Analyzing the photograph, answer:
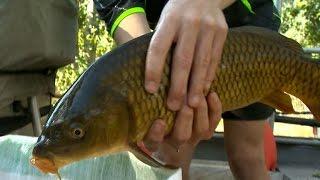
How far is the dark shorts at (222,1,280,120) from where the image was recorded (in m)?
1.41

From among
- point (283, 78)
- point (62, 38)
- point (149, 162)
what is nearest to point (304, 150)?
point (62, 38)

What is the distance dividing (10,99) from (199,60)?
783 millimetres

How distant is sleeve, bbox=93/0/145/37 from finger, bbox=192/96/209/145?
315 millimetres

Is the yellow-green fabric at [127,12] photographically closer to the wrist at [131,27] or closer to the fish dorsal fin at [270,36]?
the wrist at [131,27]

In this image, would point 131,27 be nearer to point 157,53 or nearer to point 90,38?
point 157,53

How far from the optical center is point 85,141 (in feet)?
2.67

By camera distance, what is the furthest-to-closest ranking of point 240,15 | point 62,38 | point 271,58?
1. point 62,38
2. point 240,15
3. point 271,58

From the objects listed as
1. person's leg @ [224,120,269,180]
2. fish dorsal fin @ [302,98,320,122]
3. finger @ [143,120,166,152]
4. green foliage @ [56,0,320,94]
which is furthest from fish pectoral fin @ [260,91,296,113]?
Answer: green foliage @ [56,0,320,94]

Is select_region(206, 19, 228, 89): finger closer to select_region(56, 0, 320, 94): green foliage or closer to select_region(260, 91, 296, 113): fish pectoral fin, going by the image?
select_region(260, 91, 296, 113): fish pectoral fin

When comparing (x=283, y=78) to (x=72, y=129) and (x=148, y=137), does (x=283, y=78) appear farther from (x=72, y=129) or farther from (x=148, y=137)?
→ (x=72, y=129)

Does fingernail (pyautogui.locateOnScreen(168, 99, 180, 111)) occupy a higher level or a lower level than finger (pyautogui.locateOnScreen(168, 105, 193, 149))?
higher

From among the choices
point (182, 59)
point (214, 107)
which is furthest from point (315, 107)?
point (182, 59)

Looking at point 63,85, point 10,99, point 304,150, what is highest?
point 10,99

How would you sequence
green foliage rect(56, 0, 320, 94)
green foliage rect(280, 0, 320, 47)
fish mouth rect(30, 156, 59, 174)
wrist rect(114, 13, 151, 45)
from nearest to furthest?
fish mouth rect(30, 156, 59, 174), wrist rect(114, 13, 151, 45), green foliage rect(56, 0, 320, 94), green foliage rect(280, 0, 320, 47)
